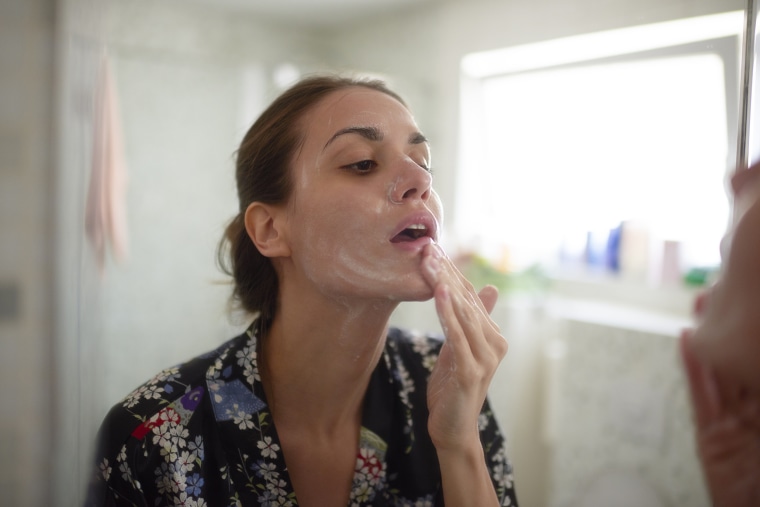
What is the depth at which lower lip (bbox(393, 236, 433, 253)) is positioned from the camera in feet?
2.28

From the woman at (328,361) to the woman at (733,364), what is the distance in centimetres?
28

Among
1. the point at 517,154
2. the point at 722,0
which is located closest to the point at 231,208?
the point at 517,154

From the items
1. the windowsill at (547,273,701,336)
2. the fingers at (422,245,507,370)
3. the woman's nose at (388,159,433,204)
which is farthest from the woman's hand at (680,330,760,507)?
the windowsill at (547,273,701,336)

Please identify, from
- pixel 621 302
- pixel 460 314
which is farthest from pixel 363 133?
pixel 621 302

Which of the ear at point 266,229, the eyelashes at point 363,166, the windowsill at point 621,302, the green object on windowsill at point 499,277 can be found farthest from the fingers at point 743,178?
the green object on windowsill at point 499,277

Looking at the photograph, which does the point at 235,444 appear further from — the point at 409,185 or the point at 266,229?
the point at 409,185

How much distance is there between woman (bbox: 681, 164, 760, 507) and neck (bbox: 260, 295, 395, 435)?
1.44 feet

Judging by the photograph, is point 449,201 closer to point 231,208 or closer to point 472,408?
point 231,208

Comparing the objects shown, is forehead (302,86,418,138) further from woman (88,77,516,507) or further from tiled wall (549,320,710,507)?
tiled wall (549,320,710,507)

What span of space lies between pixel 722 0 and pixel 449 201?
1549 mm

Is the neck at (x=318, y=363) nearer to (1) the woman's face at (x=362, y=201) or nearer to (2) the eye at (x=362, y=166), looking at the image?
(1) the woman's face at (x=362, y=201)

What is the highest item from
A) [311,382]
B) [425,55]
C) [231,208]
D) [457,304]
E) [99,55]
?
[425,55]

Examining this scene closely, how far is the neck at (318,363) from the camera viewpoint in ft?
2.63

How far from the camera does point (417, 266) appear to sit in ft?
2.25
